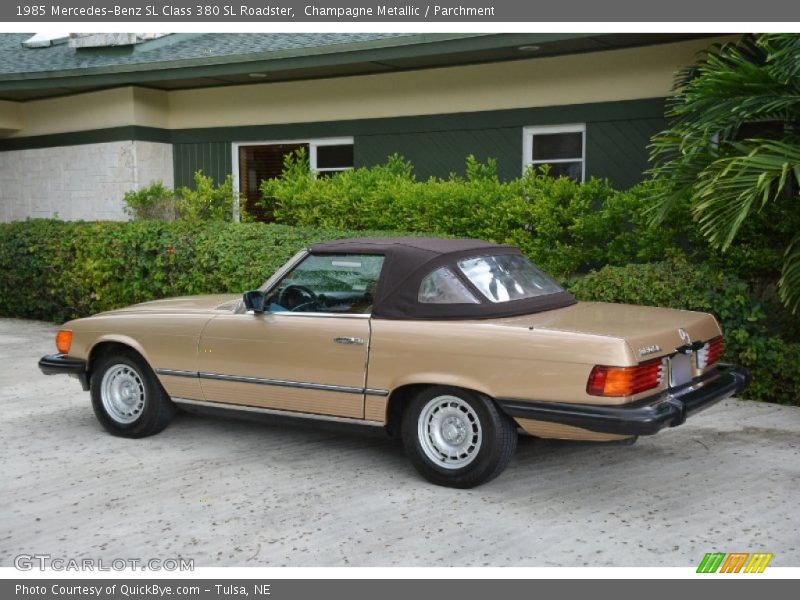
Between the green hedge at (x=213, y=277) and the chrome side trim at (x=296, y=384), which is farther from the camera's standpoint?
the green hedge at (x=213, y=277)

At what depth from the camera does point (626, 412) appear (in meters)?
4.72

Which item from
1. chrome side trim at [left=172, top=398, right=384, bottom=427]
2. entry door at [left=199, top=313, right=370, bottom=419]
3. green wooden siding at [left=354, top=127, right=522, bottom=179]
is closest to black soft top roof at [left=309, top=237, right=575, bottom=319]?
entry door at [left=199, top=313, right=370, bottom=419]

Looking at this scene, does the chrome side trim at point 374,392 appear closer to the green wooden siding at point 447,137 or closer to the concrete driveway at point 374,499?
the concrete driveway at point 374,499

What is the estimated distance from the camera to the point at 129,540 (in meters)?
4.54

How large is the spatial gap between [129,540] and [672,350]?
10.2 feet

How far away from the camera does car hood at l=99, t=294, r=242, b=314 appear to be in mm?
6387

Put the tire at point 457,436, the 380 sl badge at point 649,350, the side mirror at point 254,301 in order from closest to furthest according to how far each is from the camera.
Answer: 1. the 380 sl badge at point 649,350
2. the tire at point 457,436
3. the side mirror at point 254,301

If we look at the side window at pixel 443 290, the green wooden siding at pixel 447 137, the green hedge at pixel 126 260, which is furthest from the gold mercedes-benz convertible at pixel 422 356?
the green wooden siding at pixel 447 137

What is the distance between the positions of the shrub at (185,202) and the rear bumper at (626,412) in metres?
8.44

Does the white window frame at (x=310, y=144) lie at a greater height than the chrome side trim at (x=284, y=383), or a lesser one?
greater

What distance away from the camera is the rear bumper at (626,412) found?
4.69m

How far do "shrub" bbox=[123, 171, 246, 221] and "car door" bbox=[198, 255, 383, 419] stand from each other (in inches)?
263

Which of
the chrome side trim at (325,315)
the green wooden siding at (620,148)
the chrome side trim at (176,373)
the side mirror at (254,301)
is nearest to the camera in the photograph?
the chrome side trim at (325,315)

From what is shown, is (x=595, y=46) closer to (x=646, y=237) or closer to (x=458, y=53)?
(x=458, y=53)
